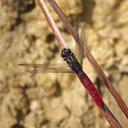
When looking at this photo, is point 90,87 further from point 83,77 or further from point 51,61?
point 51,61

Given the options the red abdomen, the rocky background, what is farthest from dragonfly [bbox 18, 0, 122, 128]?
the rocky background

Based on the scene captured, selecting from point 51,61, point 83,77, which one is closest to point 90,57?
point 83,77

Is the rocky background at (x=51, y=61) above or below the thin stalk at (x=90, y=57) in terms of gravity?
below

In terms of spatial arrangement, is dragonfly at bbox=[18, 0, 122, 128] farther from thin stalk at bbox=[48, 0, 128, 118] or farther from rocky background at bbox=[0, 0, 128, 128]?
rocky background at bbox=[0, 0, 128, 128]

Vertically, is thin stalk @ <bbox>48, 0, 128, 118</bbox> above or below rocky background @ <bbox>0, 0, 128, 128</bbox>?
above

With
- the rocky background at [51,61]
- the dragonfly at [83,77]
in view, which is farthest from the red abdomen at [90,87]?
the rocky background at [51,61]

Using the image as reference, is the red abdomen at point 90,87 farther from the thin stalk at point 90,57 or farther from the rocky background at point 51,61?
the rocky background at point 51,61

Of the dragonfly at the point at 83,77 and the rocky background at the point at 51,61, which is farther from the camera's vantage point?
the rocky background at the point at 51,61

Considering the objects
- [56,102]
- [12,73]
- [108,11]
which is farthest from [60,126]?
[108,11]

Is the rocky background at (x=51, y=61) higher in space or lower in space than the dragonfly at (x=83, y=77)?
lower
